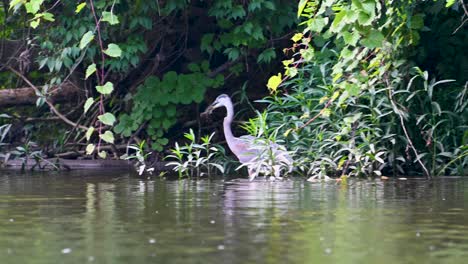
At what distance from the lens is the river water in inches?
236

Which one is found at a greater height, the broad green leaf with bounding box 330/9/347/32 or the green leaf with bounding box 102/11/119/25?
the green leaf with bounding box 102/11/119/25

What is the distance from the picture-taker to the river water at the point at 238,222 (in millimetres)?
5988

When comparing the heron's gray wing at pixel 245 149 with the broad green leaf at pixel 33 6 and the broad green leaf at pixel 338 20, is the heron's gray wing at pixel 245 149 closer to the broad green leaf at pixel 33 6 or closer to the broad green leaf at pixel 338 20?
the broad green leaf at pixel 338 20

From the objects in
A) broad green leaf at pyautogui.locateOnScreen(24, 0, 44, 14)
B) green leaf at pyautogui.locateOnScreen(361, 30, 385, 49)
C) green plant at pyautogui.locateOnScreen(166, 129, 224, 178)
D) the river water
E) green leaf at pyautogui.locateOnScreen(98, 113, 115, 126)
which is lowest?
the river water

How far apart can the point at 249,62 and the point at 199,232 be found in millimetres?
8852

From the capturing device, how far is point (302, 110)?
43.0 feet

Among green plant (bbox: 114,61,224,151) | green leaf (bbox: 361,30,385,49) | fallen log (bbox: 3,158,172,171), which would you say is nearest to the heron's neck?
green plant (bbox: 114,61,224,151)

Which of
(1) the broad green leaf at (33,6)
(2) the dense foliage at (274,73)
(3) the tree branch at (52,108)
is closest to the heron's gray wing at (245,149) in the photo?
(2) the dense foliage at (274,73)

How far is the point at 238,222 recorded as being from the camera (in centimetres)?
749

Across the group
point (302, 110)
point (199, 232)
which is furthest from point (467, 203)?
point (302, 110)

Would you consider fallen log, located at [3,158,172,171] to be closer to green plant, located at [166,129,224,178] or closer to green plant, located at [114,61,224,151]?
green plant, located at [114,61,224,151]

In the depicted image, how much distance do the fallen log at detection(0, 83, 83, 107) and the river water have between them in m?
4.93

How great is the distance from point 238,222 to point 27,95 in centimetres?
925

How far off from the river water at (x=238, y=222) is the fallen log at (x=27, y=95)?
493 centimetres
